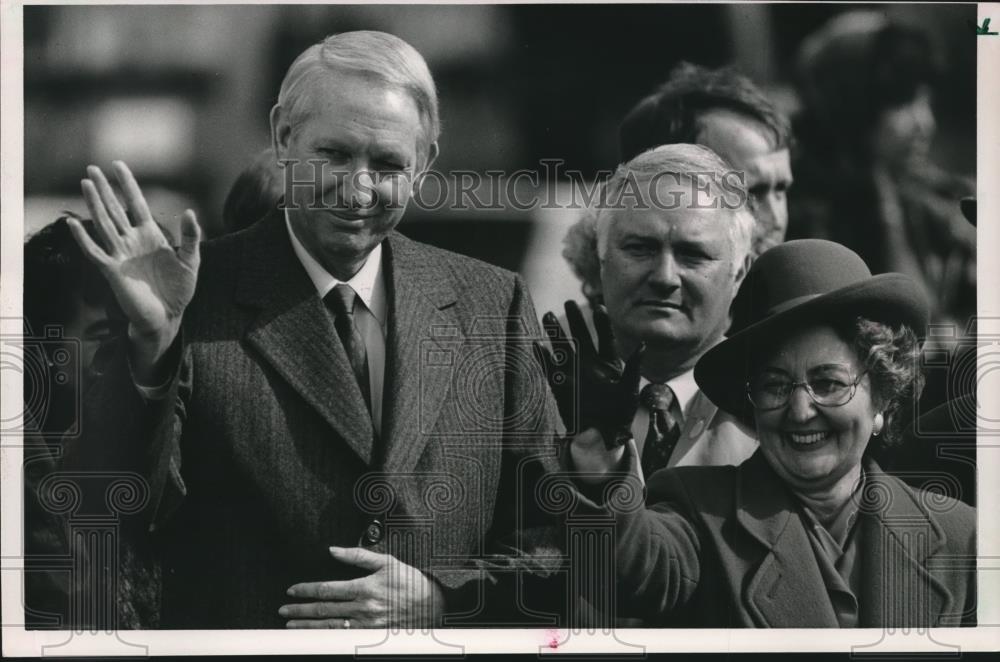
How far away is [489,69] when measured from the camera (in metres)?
6.07

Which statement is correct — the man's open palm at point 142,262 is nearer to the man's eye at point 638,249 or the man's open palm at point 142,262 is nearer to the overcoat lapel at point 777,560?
the man's eye at point 638,249

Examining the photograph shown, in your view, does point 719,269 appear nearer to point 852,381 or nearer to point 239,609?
point 852,381

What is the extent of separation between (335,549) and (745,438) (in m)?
1.68

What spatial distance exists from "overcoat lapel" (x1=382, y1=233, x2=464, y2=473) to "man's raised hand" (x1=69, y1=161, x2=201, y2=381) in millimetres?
795

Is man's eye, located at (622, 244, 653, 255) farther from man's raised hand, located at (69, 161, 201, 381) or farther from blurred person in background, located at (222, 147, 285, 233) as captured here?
man's raised hand, located at (69, 161, 201, 381)

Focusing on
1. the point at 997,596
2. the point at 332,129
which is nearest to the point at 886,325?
the point at 997,596

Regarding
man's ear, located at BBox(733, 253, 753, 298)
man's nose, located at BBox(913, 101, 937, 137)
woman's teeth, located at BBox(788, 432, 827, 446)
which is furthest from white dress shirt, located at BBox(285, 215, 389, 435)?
man's nose, located at BBox(913, 101, 937, 137)

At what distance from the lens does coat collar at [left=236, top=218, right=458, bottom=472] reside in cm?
591

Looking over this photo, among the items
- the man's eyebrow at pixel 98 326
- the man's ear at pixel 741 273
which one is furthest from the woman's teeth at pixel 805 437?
the man's eyebrow at pixel 98 326

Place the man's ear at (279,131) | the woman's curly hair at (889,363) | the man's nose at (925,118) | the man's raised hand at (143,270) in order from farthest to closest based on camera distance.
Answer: the man's nose at (925,118)
the woman's curly hair at (889,363)
the man's ear at (279,131)
the man's raised hand at (143,270)

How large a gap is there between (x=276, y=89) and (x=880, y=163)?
8.01 feet

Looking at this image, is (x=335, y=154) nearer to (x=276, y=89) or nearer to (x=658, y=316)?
(x=276, y=89)

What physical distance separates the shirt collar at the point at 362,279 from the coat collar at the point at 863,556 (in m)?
1.60

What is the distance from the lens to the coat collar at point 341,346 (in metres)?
5.91
